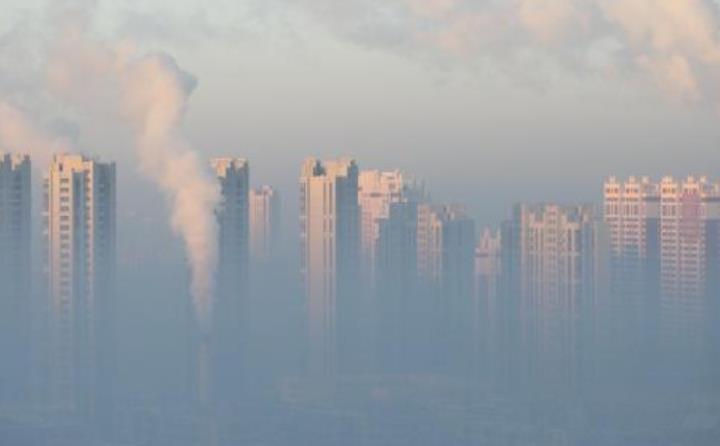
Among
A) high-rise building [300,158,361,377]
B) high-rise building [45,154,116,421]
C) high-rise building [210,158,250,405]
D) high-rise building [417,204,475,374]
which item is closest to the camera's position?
high-rise building [45,154,116,421]

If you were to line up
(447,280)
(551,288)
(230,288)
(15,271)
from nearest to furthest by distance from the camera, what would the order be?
(15,271)
(230,288)
(551,288)
(447,280)

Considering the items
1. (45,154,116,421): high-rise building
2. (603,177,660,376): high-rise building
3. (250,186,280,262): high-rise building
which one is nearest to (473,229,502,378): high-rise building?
(603,177,660,376): high-rise building

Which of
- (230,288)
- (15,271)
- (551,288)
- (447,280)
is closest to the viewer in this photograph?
(15,271)

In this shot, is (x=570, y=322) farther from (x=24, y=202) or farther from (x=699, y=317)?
(x=24, y=202)

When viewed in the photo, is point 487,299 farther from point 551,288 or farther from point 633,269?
point 633,269

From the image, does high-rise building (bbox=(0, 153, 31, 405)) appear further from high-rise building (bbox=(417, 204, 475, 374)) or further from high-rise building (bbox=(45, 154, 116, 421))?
high-rise building (bbox=(417, 204, 475, 374))

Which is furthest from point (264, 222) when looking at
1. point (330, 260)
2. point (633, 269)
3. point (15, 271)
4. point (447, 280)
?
point (633, 269)
